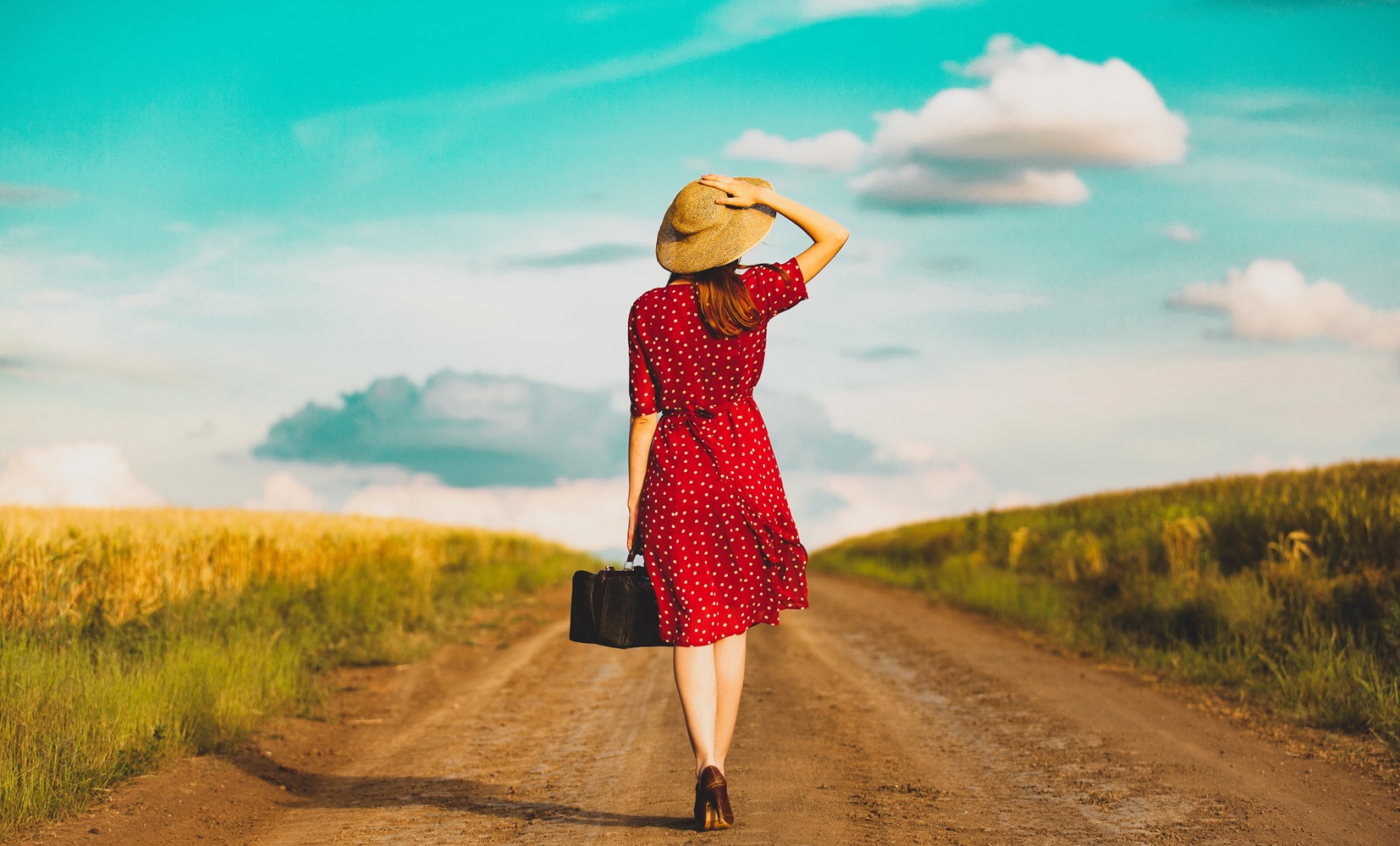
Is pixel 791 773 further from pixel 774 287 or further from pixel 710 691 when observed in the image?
pixel 774 287

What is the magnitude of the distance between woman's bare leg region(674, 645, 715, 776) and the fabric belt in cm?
48

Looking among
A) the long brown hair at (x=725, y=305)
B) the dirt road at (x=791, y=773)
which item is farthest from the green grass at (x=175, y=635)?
the long brown hair at (x=725, y=305)

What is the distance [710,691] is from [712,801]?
0.44m

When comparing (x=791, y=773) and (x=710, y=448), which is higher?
(x=710, y=448)

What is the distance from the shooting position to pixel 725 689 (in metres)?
4.29

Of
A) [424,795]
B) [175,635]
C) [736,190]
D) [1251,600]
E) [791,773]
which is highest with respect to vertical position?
[736,190]

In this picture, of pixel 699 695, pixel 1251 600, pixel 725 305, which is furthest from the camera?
pixel 1251 600

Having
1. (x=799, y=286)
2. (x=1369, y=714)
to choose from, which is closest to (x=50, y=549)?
(x=799, y=286)

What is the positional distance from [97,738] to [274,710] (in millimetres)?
1911

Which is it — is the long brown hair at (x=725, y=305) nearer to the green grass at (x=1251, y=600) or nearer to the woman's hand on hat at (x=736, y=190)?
the woman's hand on hat at (x=736, y=190)

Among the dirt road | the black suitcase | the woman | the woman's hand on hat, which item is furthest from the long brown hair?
the dirt road

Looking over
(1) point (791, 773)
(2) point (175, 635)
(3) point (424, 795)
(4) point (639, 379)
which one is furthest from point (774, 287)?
(2) point (175, 635)

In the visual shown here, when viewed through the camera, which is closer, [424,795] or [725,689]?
[725,689]

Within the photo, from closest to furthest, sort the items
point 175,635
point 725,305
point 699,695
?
point 725,305
point 699,695
point 175,635
